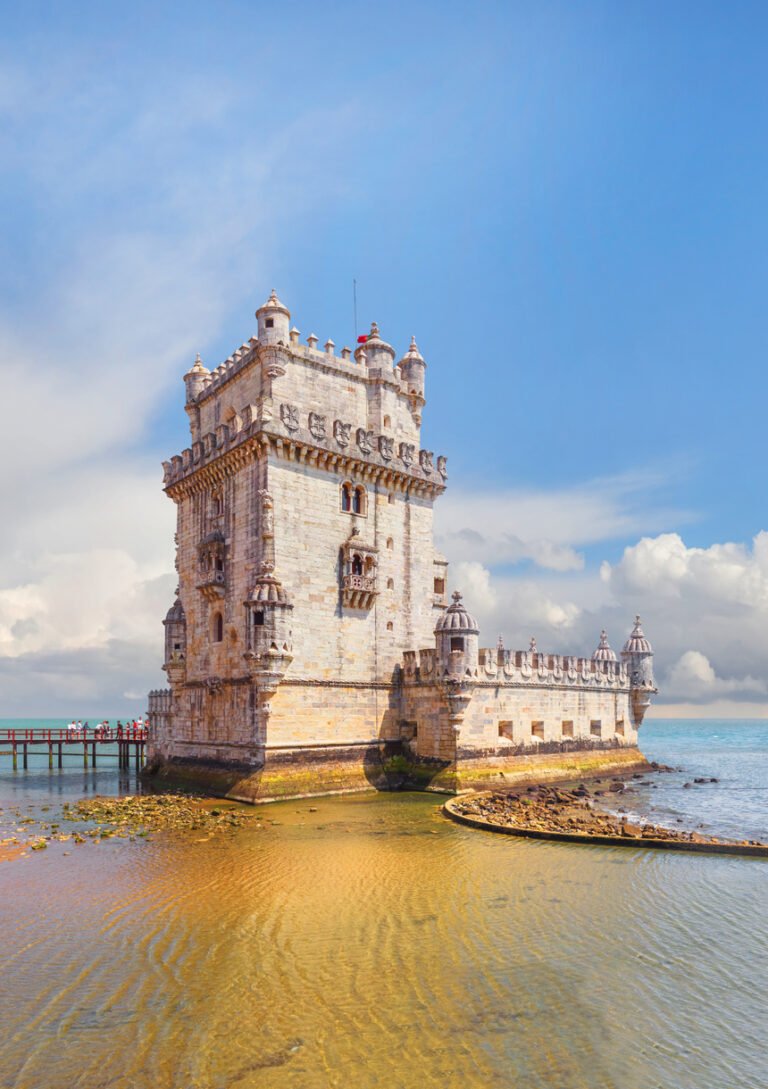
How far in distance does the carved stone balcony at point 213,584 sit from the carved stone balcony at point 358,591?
17.9 feet

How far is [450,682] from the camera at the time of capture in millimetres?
31703

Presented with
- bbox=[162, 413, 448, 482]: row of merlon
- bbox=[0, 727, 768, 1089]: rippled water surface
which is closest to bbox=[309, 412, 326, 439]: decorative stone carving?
bbox=[162, 413, 448, 482]: row of merlon

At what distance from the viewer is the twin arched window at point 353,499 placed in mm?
33969

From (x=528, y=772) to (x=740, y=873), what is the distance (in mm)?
16824

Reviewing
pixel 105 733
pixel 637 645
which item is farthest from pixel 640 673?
pixel 105 733

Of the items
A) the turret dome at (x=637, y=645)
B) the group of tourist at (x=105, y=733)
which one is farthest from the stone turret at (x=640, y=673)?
the group of tourist at (x=105, y=733)

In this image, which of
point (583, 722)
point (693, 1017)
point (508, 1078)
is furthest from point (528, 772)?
point (508, 1078)

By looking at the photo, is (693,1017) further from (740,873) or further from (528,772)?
(528,772)

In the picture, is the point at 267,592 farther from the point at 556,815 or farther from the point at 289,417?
the point at 556,815

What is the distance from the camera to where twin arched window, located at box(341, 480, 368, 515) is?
33969 millimetres

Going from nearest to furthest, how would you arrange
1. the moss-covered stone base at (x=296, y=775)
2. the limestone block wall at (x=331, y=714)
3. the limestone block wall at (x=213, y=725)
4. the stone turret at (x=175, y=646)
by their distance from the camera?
the moss-covered stone base at (x=296, y=775)
the limestone block wall at (x=331, y=714)
the limestone block wall at (x=213, y=725)
the stone turret at (x=175, y=646)

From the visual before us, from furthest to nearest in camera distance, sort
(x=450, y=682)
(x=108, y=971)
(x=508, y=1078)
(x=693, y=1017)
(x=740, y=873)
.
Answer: (x=450, y=682) → (x=740, y=873) → (x=108, y=971) → (x=693, y=1017) → (x=508, y=1078)

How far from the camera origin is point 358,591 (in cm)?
3306

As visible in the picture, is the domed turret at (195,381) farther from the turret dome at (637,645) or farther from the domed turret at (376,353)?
the turret dome at (637,645)
